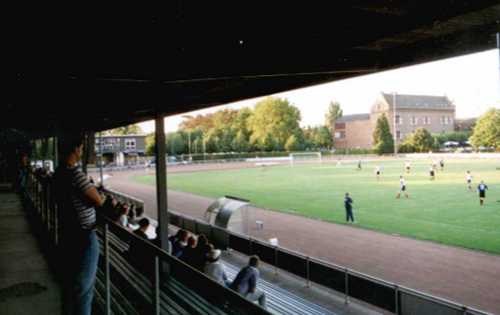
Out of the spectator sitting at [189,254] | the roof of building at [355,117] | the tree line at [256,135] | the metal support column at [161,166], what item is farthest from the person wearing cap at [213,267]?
the roof of building at [355,117]

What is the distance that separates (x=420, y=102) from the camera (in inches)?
3905

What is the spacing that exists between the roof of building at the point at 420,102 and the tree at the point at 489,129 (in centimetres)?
2513

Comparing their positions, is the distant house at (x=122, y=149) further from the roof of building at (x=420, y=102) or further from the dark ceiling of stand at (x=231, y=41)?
the dark ceiling of stand at (x=231, y=41)

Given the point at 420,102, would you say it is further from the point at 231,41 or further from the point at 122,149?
the point at 231,41

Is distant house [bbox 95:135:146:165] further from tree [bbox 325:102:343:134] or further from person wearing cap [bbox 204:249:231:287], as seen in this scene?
person wearing cap [bbox 204:249:231:287]

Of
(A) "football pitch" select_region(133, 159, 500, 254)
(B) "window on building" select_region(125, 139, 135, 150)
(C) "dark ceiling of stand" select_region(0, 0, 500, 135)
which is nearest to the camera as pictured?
(C) "dark ceiling of stand" select_region(0, 0, 500, 135)

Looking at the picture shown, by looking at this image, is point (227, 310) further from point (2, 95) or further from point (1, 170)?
point (1, 170)

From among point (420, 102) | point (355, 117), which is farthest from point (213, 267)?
point (355, 117)

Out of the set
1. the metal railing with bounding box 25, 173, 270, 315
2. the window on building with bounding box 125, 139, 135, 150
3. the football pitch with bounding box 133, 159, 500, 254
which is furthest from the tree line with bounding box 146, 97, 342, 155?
the metal railing with bounding box 25, 173, 270, 315

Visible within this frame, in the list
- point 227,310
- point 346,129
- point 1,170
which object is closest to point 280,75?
point 227,310

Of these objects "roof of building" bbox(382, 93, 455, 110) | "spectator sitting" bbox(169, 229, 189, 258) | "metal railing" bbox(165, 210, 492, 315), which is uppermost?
"roof of building" bbox(382, 93, 455, 110)

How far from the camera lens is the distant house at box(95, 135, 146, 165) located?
76312mm

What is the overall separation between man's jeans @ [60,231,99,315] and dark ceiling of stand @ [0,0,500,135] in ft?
6.91

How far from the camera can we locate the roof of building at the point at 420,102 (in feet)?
317
